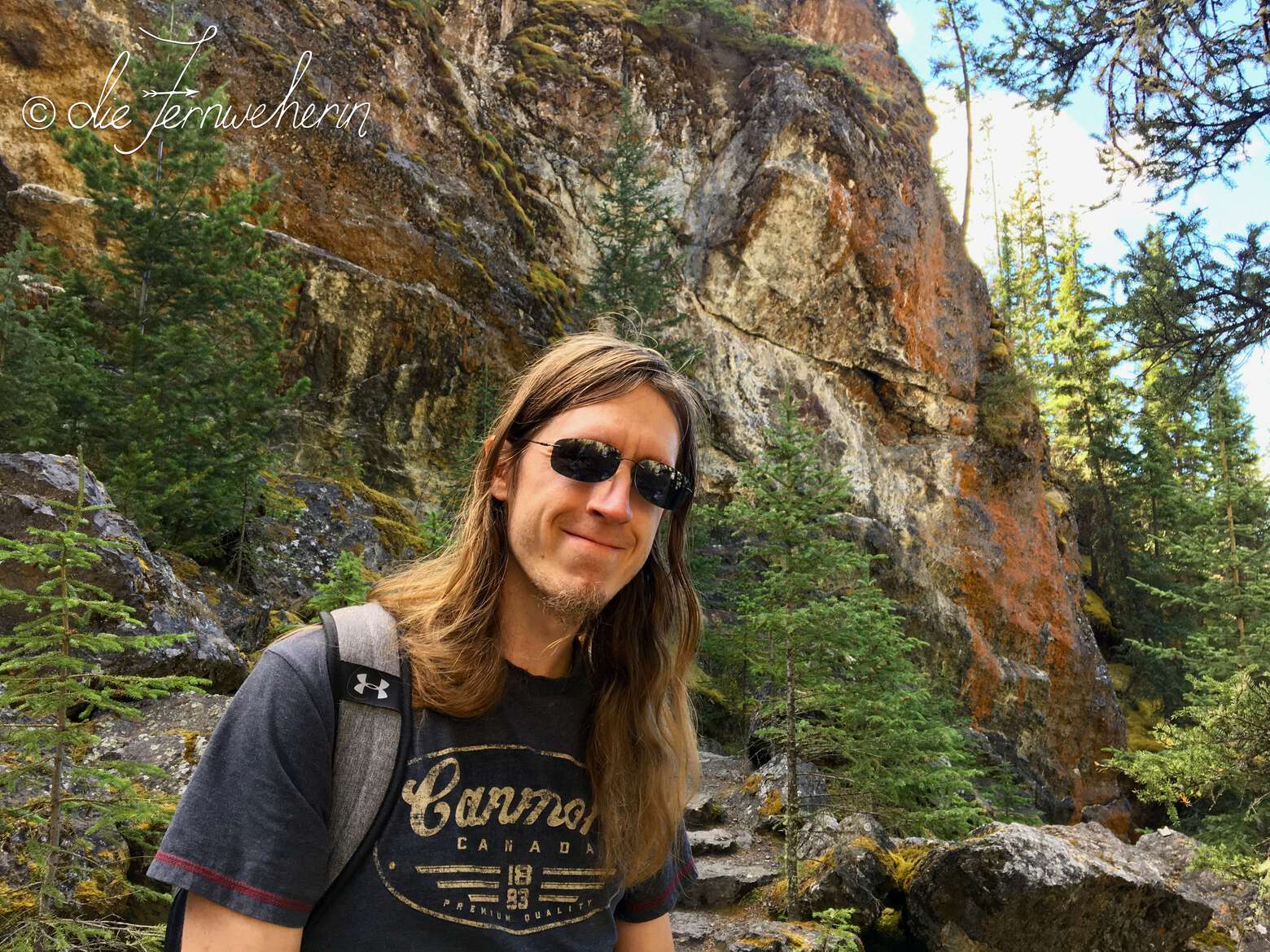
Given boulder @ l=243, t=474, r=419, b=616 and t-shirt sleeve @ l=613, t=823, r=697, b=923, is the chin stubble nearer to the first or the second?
t-shirt sleeve @ l=613, t=823, r=697, b=923

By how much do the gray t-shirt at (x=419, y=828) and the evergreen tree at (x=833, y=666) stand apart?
5.74 metres

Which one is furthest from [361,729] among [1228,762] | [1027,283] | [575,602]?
[1027,283]

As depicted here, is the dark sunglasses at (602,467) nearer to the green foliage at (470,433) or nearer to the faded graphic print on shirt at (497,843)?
the faded graphic print on shirt at (497,843)

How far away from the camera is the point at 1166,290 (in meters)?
7.69

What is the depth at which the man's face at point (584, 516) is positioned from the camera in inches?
78.4

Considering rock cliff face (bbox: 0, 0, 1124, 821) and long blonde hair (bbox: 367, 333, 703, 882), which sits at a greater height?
rock cliff face (bbox: 0, 0, 1124, 821)

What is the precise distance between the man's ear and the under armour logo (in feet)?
2.09

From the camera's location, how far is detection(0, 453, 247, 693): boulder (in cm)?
555

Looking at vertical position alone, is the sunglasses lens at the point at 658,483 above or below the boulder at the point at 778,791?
above

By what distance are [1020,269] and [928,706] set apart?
35.6 meters

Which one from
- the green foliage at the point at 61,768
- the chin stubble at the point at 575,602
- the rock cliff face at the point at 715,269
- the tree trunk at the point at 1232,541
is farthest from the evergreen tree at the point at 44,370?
the tree trunk at the point at 1232,541

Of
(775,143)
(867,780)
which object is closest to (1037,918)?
(867,780)

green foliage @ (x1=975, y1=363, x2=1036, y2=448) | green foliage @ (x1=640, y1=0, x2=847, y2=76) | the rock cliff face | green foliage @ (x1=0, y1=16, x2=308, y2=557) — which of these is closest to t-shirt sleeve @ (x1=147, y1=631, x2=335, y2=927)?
green foliage @ (x1=0, y1=16, x2=308, y2=557)

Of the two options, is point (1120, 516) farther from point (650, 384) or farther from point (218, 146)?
point (650, 384)
